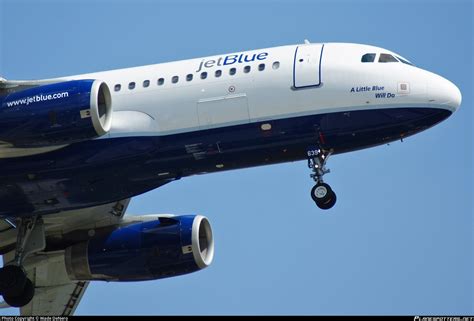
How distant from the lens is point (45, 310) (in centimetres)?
3881

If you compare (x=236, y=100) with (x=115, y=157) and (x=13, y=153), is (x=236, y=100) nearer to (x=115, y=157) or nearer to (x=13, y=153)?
(x=115, y=157)

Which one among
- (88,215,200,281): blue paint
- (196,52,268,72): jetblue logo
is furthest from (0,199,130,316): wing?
(196,52,268,72): jetblue logo

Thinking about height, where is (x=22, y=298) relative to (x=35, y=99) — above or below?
below

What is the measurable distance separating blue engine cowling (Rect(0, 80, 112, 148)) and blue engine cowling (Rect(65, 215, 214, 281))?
5244 mm

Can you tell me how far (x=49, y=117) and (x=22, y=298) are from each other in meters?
6.47

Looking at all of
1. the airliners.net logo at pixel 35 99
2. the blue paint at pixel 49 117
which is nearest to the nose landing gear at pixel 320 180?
the blue paint at pixel 49 117

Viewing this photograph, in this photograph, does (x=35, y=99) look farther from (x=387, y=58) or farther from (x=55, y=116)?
(x=387, y=58)

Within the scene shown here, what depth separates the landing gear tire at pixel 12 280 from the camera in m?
35.6

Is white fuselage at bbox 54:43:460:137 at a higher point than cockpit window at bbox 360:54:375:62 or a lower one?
lower

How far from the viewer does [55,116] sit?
105ft

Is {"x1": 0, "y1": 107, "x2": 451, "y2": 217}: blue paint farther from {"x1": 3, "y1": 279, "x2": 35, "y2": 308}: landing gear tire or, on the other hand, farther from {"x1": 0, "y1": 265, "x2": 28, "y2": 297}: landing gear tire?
{"x1": 3, "y1": 279, "x2": 35, "y2": 308}: landing gear tire

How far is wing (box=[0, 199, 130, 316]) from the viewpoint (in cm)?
3747

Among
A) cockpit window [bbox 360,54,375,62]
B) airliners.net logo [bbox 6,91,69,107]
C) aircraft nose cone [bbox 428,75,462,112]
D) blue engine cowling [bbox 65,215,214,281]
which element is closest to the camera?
airliners.net logo [bbox 6,91,69,107]

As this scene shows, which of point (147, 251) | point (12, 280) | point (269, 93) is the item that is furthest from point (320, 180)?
point (12, 280)
